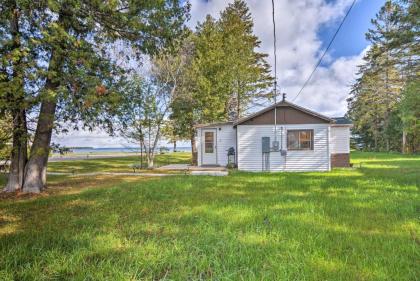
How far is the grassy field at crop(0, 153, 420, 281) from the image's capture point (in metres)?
2.80

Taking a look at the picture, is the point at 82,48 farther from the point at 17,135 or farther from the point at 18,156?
the point at 18,156

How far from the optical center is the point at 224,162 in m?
16.0

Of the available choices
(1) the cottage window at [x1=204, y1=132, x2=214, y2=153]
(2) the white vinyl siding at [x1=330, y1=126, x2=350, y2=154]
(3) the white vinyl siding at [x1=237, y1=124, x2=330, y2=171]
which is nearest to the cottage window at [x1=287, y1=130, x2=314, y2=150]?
(3) the white vinyl siding at [x1=237, y1=124, x2=330, y2=171]

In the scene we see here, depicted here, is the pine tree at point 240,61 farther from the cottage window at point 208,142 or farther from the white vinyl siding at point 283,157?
the white vinyl siding at point 283,157

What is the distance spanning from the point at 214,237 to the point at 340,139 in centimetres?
1376

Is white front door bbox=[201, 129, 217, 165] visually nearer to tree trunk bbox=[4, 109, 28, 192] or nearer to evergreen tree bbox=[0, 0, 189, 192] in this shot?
evergreen tree bbox=[0, 0, 189, 192]

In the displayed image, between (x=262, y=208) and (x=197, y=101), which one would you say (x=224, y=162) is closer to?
(x=197, y=101)

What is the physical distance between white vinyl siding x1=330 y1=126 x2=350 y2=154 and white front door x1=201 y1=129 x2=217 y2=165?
678 cm

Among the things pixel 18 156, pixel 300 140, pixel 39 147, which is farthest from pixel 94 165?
pixel 300 140

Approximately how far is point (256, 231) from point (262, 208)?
150cm

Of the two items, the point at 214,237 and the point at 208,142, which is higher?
the point at 208,142

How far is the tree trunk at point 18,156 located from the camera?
750cm

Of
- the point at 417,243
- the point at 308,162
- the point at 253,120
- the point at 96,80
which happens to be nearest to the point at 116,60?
the point at 96,80

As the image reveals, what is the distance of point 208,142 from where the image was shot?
1614 centimetres
